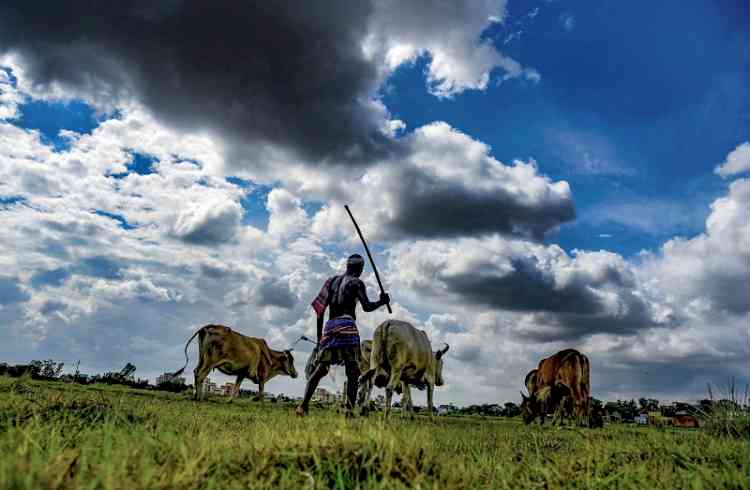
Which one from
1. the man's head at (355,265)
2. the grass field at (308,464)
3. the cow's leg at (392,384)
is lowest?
the grass field at (308,464)

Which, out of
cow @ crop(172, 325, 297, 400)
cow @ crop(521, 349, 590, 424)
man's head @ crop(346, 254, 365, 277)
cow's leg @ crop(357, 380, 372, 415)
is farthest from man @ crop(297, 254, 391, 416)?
cow @ crop(172, 325, 297, 400)

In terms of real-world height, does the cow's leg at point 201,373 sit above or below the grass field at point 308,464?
above

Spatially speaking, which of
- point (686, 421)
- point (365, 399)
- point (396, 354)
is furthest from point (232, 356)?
point (686, 421)

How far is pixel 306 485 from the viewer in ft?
10.2

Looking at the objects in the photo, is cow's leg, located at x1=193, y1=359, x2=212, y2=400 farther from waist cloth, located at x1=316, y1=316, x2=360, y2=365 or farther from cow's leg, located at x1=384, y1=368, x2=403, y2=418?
waist cloth, located at x1=316, y1=316, x2=360, y2=365

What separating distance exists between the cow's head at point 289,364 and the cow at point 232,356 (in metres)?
1.17

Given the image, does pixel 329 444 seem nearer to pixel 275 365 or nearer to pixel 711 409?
pixel 711 409

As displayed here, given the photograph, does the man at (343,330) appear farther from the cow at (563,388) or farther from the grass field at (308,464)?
the cow at (563,388)

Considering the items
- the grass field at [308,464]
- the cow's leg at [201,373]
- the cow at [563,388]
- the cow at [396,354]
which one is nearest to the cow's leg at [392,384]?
the cow at [396,354]

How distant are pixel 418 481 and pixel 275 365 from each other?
1932 cm

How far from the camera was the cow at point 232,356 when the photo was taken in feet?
56.9

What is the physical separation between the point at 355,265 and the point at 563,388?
894cm

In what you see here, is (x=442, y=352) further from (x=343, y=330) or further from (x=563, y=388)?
(x=343, y=330)

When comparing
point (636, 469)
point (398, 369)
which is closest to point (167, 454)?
point (636, 469)
